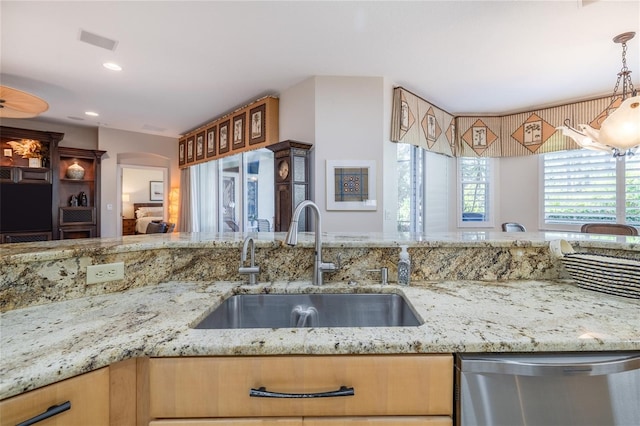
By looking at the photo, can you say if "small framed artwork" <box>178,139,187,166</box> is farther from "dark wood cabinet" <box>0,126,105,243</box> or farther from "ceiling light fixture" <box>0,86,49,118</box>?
"ceiling light fixture" <box>0,86,49,118</box>

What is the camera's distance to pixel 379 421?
77 cm

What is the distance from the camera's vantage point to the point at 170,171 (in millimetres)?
6777

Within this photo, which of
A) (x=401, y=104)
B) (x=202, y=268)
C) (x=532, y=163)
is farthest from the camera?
(x=532, y=163)

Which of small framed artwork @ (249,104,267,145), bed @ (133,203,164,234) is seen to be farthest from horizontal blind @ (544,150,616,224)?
bed @ (133,203,164,234)

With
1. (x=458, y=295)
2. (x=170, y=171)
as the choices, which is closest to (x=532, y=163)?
(x=458, y=295)

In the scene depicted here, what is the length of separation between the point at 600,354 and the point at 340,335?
666 mm

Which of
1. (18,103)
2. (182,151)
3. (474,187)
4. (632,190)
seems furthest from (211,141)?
(632,190)

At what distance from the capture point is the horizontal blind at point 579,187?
13.3 feet

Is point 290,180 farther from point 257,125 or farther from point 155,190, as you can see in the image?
point 155,190

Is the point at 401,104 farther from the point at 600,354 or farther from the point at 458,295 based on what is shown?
the point at 600,354

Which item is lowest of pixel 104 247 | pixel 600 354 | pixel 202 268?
pixel 600 354

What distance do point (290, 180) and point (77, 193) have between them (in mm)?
4716

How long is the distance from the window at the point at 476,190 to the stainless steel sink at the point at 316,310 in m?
4.33

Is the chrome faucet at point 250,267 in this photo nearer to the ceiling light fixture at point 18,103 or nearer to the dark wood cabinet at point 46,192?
the ceiling light fixture at point 18,103
